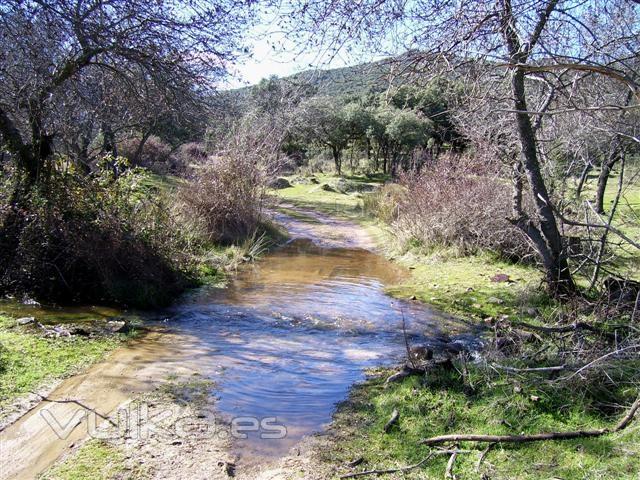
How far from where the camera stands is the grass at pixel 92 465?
11.2 feet

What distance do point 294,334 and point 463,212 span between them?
246 inches

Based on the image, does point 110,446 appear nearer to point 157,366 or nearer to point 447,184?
point 157,366

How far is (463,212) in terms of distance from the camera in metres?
11.9

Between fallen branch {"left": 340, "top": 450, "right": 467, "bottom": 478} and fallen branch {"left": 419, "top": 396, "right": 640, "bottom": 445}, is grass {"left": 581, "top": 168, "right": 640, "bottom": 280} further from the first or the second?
fallen branch {"left": 340, "top": 450, "right": 467, "bottom": 478}

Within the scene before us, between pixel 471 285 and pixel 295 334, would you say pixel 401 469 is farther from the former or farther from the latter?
pixel 471 285

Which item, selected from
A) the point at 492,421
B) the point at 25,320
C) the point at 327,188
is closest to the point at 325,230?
the point at 25,320

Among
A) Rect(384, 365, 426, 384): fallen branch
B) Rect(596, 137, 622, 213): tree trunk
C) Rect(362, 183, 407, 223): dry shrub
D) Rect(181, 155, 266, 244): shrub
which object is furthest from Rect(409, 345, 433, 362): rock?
Rect(362, 183, 407, 223): dry shrub

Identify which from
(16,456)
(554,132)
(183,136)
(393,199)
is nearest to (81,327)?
(16,456)

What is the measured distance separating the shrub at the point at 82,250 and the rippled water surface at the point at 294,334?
31.1 inches

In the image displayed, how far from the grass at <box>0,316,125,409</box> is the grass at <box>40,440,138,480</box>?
1.08 m

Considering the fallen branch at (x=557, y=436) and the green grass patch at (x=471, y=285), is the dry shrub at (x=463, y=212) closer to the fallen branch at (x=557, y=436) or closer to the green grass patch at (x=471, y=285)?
the green grass patch at (x=471, y=285)

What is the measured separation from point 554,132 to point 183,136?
1943 centimetres

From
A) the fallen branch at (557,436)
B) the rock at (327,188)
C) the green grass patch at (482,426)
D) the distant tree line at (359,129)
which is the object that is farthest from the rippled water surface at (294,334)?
the distant tree line at (359,129)

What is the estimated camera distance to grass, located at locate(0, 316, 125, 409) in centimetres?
468
